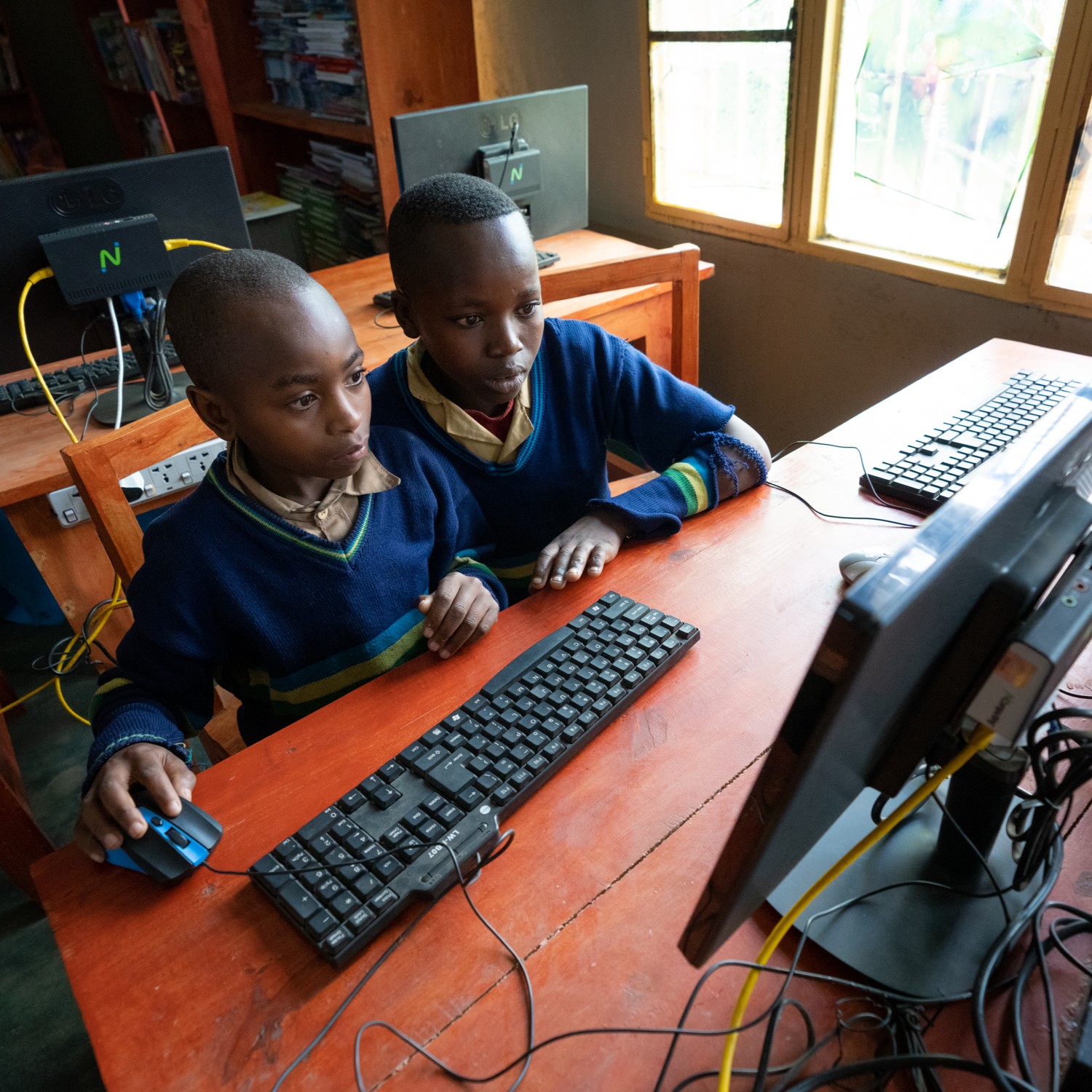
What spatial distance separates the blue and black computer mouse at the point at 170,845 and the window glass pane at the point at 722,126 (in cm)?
200

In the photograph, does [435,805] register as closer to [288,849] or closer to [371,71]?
[288,849]

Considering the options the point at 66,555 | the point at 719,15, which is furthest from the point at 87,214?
the point at 719,15

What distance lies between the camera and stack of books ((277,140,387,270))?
9.26 ft

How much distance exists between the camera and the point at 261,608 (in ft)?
2.83

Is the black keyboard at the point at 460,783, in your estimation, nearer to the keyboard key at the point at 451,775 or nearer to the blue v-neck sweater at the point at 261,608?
the keyboard key at the point at 451,775

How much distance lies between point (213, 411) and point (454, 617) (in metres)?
0.33

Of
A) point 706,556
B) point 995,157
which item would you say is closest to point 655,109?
point 995,157

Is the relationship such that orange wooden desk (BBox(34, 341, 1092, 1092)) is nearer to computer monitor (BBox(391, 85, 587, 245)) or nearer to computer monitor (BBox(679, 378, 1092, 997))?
computer monitor (BBox(679, 378, 1092, 997))

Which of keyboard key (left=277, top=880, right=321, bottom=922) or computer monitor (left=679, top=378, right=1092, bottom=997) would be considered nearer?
computer monitor (left=679, top=378, right=1092, bottom=997)

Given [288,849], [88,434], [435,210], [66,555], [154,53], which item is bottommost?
[66,555]

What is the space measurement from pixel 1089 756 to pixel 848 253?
1737 mm

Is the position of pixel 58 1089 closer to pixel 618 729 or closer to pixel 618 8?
pixel 618 729

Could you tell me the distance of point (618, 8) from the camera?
2.21m

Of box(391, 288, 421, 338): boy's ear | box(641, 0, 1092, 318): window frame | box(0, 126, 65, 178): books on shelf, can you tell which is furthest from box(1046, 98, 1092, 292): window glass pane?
box(0, 126, 65, 178): books on shelf
